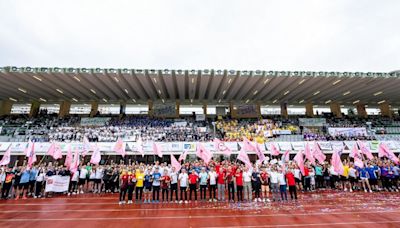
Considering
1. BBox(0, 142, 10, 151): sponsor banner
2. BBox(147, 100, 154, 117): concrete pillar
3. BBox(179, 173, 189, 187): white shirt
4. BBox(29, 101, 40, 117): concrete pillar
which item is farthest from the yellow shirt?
BBox(29, 101, 40, 117): concrete pillar

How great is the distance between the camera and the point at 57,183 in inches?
490

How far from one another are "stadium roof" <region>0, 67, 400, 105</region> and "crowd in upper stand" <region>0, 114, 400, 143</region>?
3499mm

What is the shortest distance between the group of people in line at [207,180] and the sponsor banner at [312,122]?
662 inches

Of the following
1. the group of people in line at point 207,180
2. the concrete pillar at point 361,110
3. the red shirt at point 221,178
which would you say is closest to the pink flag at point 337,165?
the group of people in line at point 207,180

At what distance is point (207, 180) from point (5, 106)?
35747mm

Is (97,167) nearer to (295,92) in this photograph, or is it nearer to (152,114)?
(152,114)

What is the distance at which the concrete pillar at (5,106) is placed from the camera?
31.5 metres

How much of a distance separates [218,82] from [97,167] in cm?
1586

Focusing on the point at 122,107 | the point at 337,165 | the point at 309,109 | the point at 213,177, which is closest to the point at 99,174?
the point at 213,177

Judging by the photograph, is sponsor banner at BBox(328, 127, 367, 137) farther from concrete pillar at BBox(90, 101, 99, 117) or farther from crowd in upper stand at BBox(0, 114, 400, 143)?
concrete pillar at BBox(90, 101, 99, 117)

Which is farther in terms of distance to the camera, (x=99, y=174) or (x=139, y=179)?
(x=99, y=174)

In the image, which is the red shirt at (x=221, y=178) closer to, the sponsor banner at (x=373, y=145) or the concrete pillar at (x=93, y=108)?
the sponsor banner at (x=373, y=145)

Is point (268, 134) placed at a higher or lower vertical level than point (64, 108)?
lower

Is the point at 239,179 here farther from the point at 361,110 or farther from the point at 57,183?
the point at 361,110
